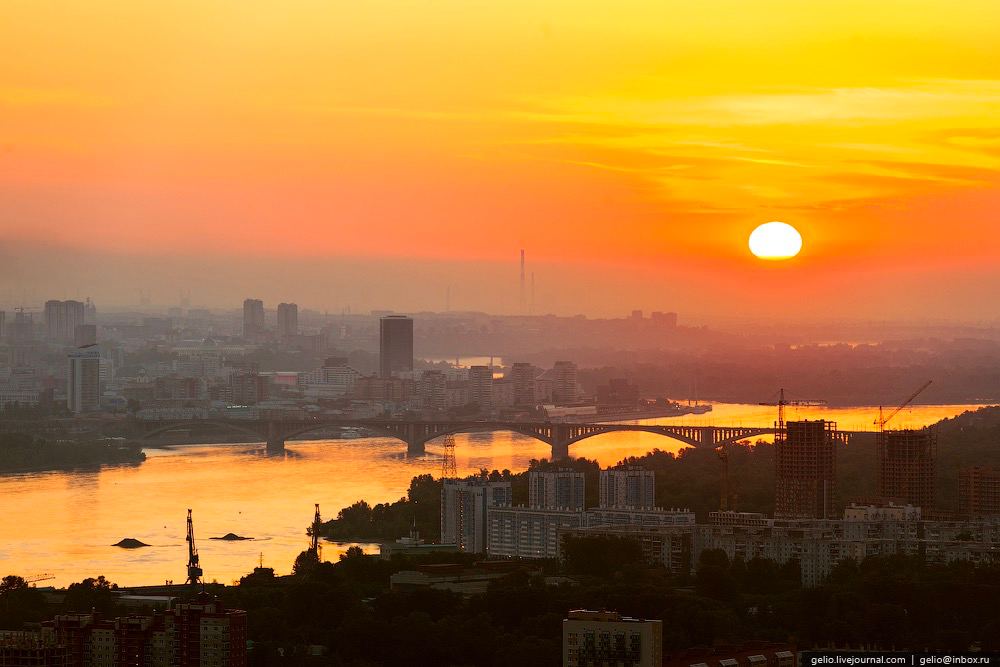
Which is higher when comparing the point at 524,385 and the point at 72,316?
the point at 72,316

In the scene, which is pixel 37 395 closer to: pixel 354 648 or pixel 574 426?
pixel 574 426

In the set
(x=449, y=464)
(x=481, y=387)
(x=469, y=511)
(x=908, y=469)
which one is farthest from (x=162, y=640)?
(x=481, y=387)

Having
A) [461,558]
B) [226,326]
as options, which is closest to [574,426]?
[461,558]

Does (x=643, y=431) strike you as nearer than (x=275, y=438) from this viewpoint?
No

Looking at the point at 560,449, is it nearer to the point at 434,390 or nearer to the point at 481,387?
the point at 434,390

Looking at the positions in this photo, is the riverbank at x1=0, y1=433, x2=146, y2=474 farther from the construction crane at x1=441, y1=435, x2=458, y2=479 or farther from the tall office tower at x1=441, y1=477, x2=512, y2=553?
the tall office tower at x1=441, y1=477, x2=512, y2=553

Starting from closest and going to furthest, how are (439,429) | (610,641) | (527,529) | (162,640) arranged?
(610,641) → (162,640) → (527,529) → (439,429)

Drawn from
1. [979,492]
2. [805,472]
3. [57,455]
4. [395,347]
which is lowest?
[979,492]
